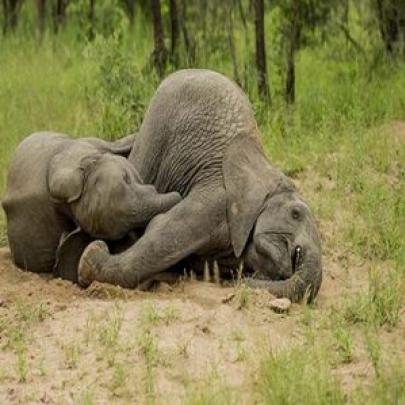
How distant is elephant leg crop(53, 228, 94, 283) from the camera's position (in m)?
6.43

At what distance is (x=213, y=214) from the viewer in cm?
620

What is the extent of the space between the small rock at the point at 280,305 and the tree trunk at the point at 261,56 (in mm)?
3595

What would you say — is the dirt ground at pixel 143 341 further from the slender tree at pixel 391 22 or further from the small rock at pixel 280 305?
the slender tree at pixel 391 22

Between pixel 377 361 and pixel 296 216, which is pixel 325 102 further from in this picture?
pixel 377 361

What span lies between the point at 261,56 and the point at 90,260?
3665 millimetres

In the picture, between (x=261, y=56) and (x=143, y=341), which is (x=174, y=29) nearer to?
(x=261, y=56)

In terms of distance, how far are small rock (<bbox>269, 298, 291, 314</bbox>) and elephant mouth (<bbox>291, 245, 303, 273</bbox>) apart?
332 mm

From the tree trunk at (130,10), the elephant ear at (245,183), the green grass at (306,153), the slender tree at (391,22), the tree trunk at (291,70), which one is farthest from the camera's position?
the tree trunk at (130,10)

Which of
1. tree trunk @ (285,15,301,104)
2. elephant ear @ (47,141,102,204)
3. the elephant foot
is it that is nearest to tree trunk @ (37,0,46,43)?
tree trunk @ (285,15,301,104)

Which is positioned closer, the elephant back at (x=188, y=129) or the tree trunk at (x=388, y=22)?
the elephant back at (x=188, y=129)

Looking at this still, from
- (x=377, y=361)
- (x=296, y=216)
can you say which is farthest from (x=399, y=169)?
(x=377, y=361)

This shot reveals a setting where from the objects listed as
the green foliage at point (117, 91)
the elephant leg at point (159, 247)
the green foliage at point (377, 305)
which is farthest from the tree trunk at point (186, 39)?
the green foliage at point (377, 305)

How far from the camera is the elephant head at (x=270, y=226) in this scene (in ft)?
19.8

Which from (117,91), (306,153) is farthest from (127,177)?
(117,91)
